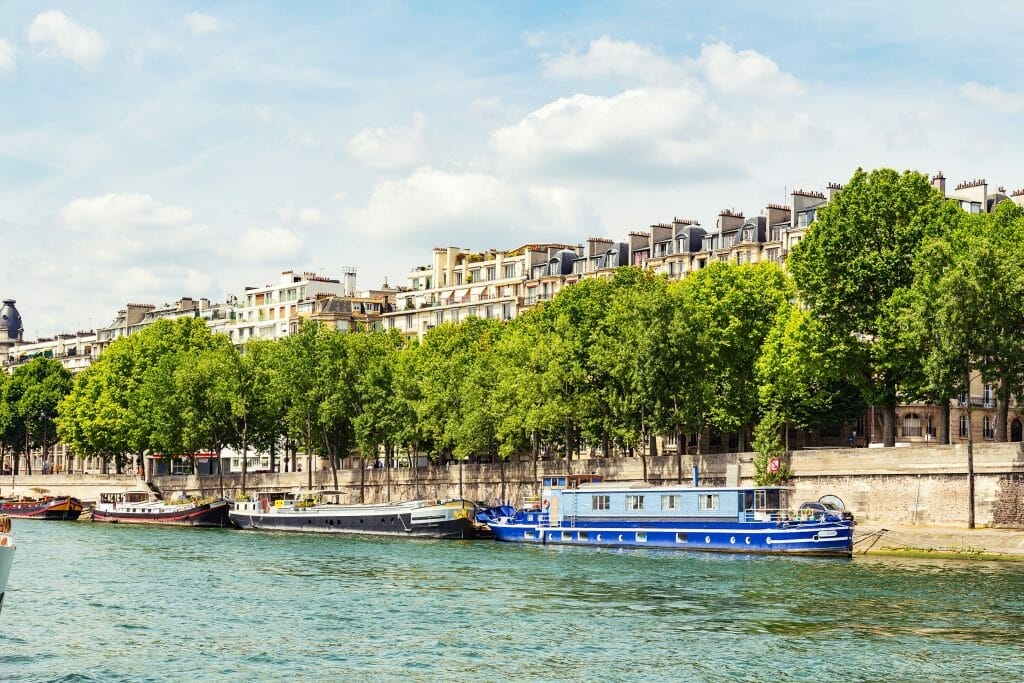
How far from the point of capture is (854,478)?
75.4 m

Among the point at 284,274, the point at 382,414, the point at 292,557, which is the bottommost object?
the point at 292,557

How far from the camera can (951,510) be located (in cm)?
6956

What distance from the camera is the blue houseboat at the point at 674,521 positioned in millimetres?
69000

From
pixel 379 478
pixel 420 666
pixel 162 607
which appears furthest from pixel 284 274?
pixel 420 666

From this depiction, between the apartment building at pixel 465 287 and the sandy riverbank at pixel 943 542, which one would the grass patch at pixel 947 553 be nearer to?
the sandy riverbank at pixel 943 542

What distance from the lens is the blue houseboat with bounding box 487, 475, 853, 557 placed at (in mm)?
69000

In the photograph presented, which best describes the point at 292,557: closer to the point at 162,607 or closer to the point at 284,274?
the point at 162,607

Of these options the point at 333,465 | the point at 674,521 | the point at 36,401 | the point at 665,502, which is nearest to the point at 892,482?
the point at 674,521

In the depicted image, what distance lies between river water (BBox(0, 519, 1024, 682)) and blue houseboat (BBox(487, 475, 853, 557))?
277 cm

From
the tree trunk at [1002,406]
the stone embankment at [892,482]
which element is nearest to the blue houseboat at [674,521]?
the stone embankment at [892,482]

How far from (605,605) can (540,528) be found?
112 ft

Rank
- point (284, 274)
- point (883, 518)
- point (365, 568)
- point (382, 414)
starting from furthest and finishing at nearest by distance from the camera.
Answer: point (284, 274)
point (382, 414)
point (883, 518)
point (365, 568)

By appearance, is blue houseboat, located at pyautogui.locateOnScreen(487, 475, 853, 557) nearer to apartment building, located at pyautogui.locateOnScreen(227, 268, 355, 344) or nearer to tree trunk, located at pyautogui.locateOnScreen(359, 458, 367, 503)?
tree trunk, located at pyautogui.locateOnScreen(359, 458, 367, 503)

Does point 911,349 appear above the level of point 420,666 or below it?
above
